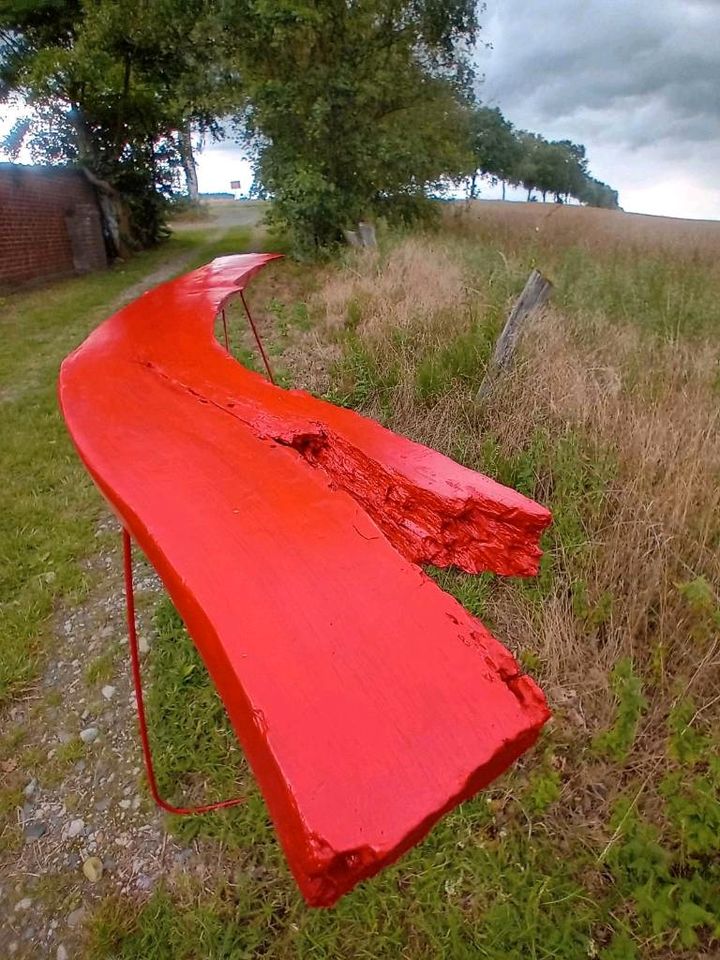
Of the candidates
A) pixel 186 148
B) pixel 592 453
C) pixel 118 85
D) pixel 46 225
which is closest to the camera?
pixel 592 453

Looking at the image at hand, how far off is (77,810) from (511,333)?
3.04 meters

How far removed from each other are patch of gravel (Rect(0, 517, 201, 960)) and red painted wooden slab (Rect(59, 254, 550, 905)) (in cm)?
137

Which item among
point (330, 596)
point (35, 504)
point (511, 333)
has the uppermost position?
point (330, 596)

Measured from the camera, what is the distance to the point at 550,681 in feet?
6.50

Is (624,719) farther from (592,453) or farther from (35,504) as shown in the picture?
(35,504)

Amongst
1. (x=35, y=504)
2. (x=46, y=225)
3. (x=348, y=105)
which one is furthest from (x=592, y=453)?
(x=46, y=225)

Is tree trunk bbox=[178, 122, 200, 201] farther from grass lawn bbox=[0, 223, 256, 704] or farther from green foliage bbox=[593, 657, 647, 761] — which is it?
green foliage bbox=[593, 657, 647, 761]

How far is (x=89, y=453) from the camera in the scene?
109cm

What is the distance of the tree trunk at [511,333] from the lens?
3410 mm

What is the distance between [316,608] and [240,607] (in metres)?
0.09

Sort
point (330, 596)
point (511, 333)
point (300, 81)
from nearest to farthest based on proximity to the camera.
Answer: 1. point (330, 596)
2. point (511, 333)
3. point (300, 81)

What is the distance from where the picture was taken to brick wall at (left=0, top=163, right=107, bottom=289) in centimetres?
1017

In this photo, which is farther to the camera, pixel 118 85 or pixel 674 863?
pixel 118 85

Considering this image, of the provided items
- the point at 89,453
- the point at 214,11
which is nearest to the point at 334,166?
the point at 214,11
